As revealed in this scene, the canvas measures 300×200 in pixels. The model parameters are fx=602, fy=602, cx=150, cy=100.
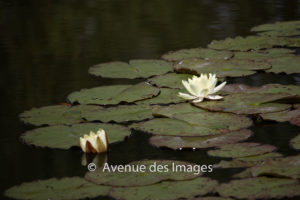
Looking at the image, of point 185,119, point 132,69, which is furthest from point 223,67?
point 185,119

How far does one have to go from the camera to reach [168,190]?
6.34 ft

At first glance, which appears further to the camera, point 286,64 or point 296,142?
point 286,64

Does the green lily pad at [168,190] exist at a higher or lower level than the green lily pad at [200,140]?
lower

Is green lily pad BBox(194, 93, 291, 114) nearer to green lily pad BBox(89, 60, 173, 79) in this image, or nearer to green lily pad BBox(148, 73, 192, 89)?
green lily pad BBox(148, 73, 192, 89)

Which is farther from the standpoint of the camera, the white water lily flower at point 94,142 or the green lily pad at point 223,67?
the green lily pad at point 223,67

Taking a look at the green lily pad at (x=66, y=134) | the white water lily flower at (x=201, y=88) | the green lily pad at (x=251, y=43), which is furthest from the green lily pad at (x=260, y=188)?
the green lily pad at (x=251, y=43)

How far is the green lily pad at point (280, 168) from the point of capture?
195 centimetres

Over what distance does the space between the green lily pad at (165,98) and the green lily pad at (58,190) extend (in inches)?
35.7

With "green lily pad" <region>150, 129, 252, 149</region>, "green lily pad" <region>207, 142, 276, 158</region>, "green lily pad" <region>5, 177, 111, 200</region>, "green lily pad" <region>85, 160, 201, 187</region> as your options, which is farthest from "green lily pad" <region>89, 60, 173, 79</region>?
"green lily pad" <region>5, 177, 111, 200</region>

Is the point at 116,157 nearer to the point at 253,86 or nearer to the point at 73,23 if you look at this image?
the point at 253,86

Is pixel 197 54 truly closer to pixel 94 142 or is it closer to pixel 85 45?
pixel 85 45

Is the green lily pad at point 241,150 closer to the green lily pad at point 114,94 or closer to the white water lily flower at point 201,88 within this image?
the white water lily flower at point 201,88

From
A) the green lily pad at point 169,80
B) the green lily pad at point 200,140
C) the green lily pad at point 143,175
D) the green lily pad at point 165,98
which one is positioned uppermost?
the green lily pad at point 169,80

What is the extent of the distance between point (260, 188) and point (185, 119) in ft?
2.50
